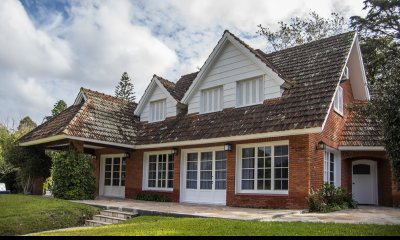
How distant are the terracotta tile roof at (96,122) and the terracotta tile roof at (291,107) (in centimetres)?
142

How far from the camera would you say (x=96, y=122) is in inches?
826

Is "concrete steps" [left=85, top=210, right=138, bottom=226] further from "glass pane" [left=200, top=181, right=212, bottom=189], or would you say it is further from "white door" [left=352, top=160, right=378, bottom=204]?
"white door" [left=352, top=160, right=378, bottom=204]

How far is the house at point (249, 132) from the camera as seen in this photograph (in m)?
15.9

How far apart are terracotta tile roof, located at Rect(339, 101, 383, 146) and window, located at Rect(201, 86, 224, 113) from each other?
18.2ft

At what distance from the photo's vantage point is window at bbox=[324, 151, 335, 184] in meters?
17.0

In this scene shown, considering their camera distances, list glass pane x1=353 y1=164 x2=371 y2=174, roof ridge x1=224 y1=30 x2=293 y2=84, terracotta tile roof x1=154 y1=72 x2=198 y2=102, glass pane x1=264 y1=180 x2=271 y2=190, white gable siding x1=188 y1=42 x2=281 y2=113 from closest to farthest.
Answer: glass pane x1=264 y1=180 x2=271 y2=190, roof ridge x1=224 y1=30 x2=293 y2=84, white gable siding x1=188 y1=42 x2=281 y2=113, glass pane x1=353 y1=164 x2=371 y2=174, terracotta tile roof x1=154 y1=72 x2=198 y2=102

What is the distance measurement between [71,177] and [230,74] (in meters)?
8.39

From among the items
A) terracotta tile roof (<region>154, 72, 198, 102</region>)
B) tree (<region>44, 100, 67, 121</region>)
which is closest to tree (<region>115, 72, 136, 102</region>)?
tree (<region>44, 100, 67, 121</region>)

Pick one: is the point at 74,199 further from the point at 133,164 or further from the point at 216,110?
the point at 216,110

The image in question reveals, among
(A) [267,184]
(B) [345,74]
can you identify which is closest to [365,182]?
(B) [345,74]

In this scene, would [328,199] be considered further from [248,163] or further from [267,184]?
[248,163]

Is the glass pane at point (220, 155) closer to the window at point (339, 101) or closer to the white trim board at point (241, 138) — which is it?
the white trim board at point (241, 138)

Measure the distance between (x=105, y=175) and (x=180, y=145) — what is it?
288 inches

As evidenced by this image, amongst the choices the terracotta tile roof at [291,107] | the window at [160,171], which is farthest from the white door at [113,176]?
the terracotta tile roof at [291,107]
